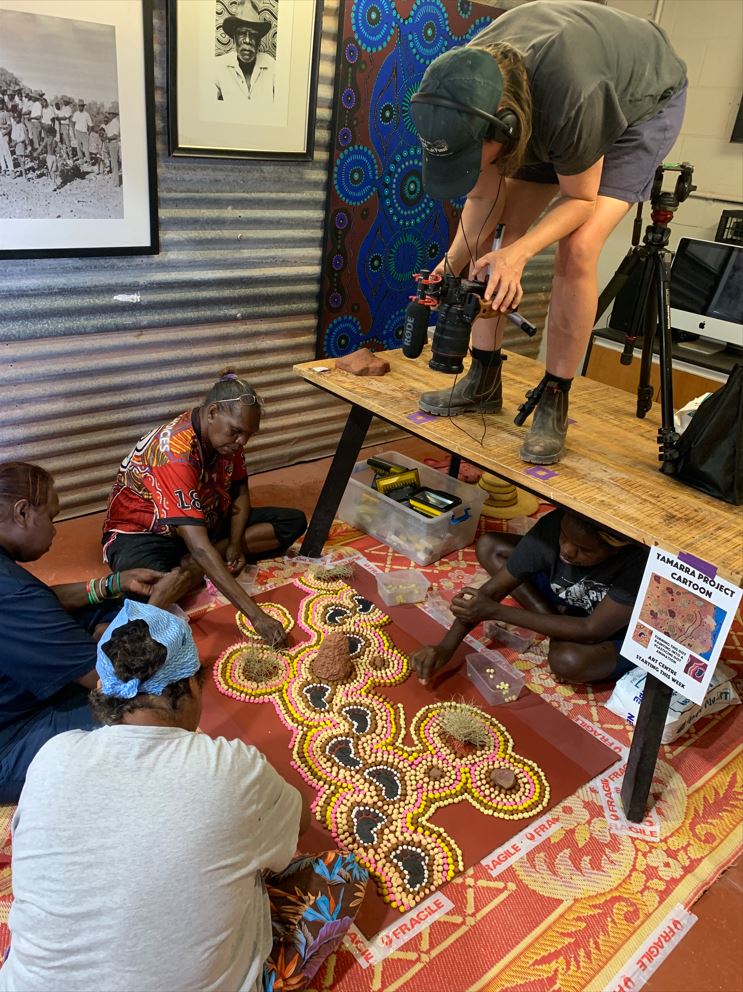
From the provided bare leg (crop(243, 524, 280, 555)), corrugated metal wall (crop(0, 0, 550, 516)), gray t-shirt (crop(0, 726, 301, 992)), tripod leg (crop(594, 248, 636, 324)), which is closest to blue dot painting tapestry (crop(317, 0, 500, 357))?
corrugated metal wall (crop(0, 0, 550, 516))

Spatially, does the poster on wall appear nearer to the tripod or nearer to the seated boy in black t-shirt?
the seated boy in black t-shirt

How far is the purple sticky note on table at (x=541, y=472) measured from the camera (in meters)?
2.05

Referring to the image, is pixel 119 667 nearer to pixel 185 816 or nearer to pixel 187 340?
pixel 185 816

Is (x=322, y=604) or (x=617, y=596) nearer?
(x=617, y=596)

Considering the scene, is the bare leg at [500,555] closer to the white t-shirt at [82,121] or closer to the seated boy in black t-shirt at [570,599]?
the seated boy in black t-shirt at [570,599]

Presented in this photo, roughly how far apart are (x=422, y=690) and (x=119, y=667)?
1.31 meters

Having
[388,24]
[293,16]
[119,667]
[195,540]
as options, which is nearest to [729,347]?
[388,24]

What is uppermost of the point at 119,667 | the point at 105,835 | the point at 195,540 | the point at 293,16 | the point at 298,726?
the point at 293,16

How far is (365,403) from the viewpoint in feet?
8.32

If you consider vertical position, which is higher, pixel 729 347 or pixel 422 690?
pixel 729 347

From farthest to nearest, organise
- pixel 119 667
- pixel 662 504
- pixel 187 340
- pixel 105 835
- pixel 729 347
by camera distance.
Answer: pixel 729 347, pixel 187 340, pixel 662 504, pixel 119 667, pixel 105 835

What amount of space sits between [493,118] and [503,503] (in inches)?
81.5

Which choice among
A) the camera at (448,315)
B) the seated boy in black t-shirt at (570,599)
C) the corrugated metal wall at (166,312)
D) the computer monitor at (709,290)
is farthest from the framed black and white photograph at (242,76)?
the computer monitor at (709,290)

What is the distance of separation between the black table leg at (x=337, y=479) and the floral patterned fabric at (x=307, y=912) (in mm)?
1526
